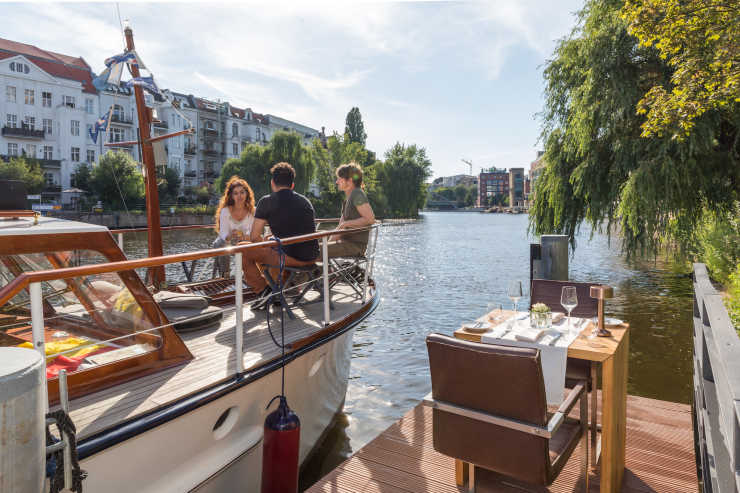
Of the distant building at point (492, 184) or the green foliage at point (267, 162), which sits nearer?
the green foliage at point (267, 162)

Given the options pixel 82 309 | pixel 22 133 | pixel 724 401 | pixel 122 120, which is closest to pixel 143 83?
pixel 82 309

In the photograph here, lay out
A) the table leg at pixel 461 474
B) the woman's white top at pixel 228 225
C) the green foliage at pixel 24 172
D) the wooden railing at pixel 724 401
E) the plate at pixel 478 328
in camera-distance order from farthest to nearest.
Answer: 1. the green foliage at pixel 24 172
2. the woman's white top at pixel 228 225
3. the plate at pixel 478 328
4. the table leg at pixel 461 474
5. the wooden railing at pixel 724 401

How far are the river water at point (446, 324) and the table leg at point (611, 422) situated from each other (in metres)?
2.76

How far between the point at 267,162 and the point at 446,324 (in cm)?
3920

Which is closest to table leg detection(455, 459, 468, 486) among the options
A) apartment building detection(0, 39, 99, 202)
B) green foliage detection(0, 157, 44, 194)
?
green foliage detection(0, 157, 44, 194)

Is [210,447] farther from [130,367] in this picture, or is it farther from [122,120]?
[122,120]

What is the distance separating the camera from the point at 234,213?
21.1 feet

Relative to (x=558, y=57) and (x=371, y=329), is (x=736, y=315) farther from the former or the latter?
(x=558, y=57)

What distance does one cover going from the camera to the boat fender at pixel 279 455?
3145 mm

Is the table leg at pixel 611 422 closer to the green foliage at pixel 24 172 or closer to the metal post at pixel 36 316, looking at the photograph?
the metal post at pixel 36 316

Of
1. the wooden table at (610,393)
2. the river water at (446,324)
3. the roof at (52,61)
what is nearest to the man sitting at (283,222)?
the river water at (446,324)

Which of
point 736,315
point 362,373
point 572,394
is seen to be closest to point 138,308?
point 572,394

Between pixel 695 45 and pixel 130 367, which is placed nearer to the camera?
pixel 130 367

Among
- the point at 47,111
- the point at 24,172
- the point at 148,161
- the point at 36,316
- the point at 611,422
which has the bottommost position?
the point at 611,422
